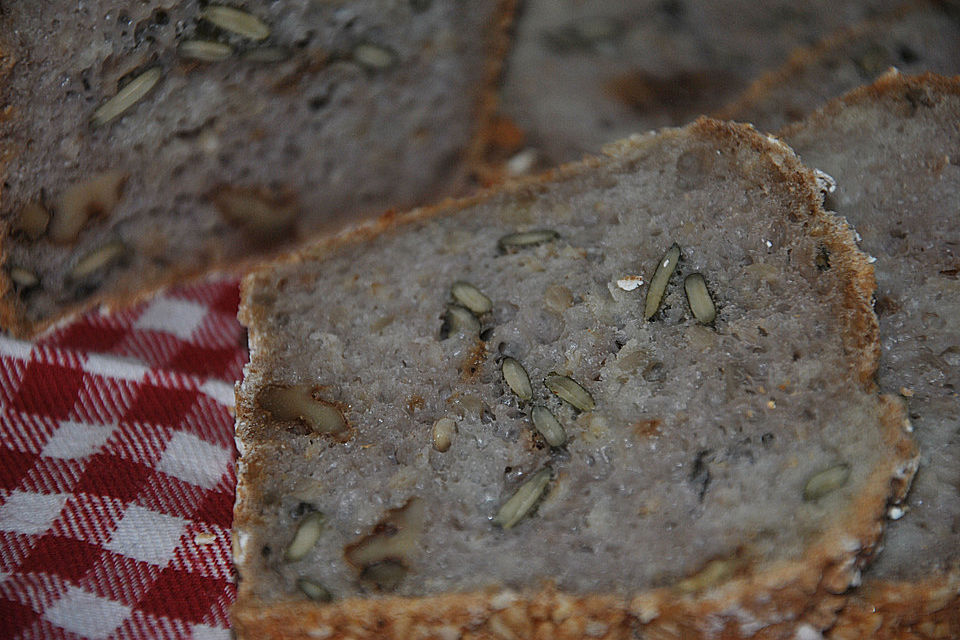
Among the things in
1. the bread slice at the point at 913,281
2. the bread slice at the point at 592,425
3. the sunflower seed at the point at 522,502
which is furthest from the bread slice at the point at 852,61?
the sunflower seed at the point at 522,502

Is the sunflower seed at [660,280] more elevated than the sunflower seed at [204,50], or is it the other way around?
the sunflower seed at [204,50]

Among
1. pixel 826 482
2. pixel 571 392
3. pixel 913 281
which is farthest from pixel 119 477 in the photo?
pixel 913 281

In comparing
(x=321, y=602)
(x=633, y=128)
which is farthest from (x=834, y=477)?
(x=633, y=128)

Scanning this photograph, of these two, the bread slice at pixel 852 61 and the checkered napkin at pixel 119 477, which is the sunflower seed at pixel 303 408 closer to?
the checkered napkin at pixel 119 477

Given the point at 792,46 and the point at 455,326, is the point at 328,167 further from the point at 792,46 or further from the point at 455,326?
the point at 792,46

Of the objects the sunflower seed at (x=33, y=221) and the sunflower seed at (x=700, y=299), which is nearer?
the sunflower seed at (x=700, y=299)

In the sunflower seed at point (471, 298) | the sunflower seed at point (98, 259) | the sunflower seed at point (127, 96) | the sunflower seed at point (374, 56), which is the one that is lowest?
the sunflower seed at point (471, 298)
